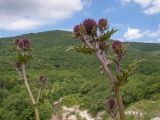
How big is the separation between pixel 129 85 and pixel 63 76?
4413 centimetres

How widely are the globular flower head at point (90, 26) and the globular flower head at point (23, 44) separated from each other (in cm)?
216

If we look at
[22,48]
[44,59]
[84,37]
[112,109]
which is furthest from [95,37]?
[44,59]

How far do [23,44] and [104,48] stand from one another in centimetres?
230

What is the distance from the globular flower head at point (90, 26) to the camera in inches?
181

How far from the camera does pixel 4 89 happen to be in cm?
14400

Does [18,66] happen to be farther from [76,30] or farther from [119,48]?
[119,48]

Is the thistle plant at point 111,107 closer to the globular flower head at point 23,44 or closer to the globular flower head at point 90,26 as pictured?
the globular flower head at point 90,26

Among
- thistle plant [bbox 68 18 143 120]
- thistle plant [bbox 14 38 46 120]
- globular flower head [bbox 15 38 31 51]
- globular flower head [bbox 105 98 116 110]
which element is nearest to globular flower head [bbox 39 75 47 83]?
thistle plant [bbox 14 38 46 120]

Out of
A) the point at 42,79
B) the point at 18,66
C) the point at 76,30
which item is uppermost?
the point at 76,30

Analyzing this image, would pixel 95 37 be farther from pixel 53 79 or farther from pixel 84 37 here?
pixel 53 79

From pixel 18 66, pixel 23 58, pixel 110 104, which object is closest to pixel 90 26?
pixel 110 104

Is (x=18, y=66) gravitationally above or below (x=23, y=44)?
below

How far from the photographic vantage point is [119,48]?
4.73m

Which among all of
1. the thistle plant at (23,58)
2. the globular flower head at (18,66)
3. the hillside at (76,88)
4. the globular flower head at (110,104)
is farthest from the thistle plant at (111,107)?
the hillside at (76,88)
